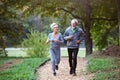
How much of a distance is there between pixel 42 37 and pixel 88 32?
13.2 ft

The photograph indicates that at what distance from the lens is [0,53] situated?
24.3 m

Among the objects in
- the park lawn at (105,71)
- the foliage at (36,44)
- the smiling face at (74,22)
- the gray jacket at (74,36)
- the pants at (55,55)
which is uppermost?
the smiling face at (74,22)

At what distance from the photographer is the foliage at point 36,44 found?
2444cm

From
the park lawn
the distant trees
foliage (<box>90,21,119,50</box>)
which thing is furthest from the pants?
foliage (<box>90,21,119,50</box>)

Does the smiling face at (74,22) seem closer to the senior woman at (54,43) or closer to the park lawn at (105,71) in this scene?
the senior woman at (54,43)

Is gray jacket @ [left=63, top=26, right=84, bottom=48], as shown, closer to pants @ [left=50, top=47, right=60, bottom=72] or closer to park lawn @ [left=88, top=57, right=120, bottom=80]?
pants @ [left=50, top=47, right=60, bottom=72]

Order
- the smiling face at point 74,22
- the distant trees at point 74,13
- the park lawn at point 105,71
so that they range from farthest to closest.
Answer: the distant trees at point 74,13, the smiling face at point 74,22, the park lawn at point 105,71

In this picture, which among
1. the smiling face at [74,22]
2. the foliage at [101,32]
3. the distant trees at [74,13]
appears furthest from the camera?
the foliage at [101,32]

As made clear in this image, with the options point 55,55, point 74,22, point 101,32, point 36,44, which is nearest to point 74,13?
point 101,32

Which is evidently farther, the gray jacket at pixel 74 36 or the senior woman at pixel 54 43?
the senior woman at pixel 54 43

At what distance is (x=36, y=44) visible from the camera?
24.4 metres

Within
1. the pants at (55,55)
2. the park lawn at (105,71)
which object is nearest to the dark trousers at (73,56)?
the pants at (55,55)

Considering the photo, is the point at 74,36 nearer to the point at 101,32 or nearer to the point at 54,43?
the point at 54,43

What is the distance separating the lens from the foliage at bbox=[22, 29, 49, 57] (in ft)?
80.2
